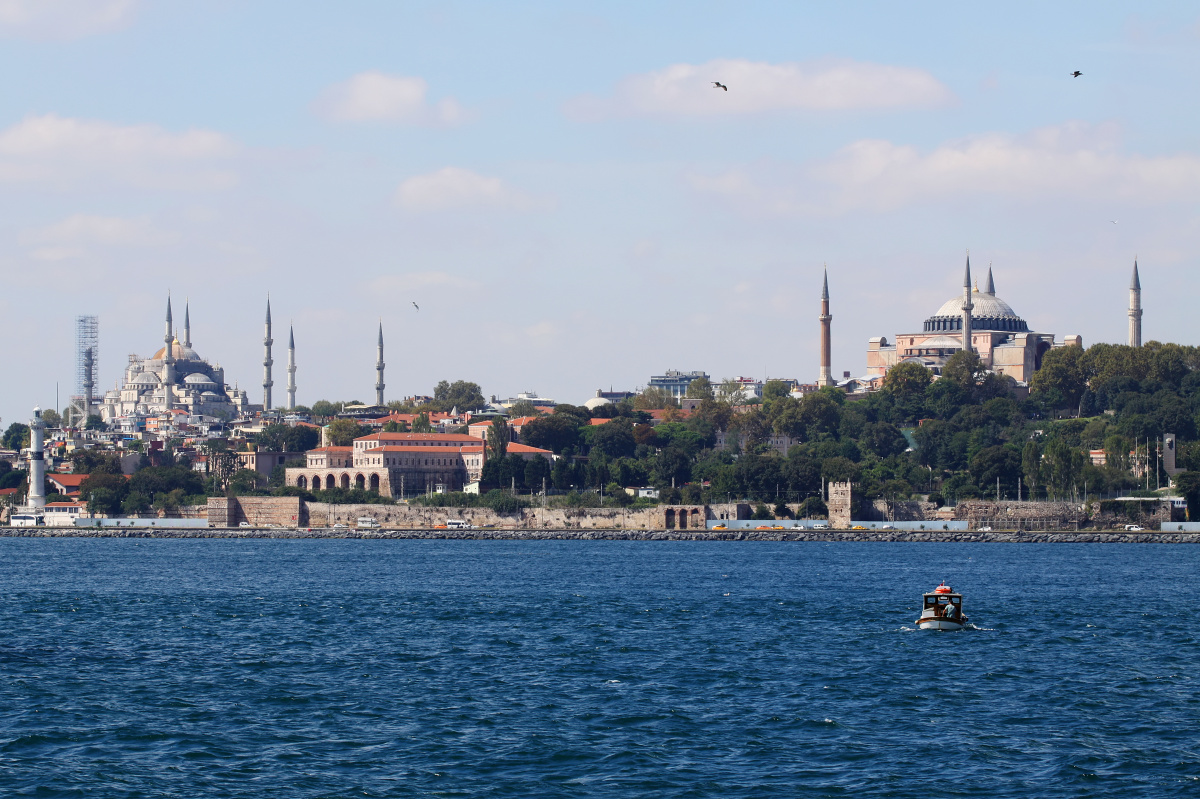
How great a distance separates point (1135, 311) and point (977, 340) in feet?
41.8

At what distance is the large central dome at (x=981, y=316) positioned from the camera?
13627 centimetres

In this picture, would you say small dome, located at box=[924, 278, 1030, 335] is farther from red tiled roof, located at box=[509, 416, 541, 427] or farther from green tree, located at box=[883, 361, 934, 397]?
red tiled roof, located at box=[509, 416, 541, 427]

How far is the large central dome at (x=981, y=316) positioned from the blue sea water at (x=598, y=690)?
297ft

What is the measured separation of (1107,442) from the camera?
9206cm

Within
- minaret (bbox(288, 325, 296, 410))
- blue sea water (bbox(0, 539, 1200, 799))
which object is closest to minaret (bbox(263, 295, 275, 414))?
minaret (bbox(288, 325, 296, 410))

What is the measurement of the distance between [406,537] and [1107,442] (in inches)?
1544

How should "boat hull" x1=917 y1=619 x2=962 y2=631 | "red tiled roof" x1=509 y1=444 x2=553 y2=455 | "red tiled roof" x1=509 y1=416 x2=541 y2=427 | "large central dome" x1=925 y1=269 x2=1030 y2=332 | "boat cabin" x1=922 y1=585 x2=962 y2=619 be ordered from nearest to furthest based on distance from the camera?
1. "boat hull" x1=917 y1=619 x2=962 y2=631
2. "boat cabin" x1=922 y1=585 x2=962 y2=619
3. "red tiled roof" x1=509 y1=444 x2=553 y2=455
4. "red tiled roof" x1=509 y1=416 x2=541 y2=427
5. "large central dome" x1=925 y1=269 x2=1030 y2=332

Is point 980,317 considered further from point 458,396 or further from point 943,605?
point 943,605

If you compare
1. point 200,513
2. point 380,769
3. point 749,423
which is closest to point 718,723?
point 380,769

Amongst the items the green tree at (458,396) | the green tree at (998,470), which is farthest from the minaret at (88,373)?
the green tree at (998,470)

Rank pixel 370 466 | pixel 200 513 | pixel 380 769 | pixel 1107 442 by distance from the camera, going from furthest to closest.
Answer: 1. pixel 370 466
2. pixel 200 513
3. pixel 1107 442
4. pixel 380 769

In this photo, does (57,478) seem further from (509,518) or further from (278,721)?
(278,721)

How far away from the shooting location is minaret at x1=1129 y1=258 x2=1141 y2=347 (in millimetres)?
127562

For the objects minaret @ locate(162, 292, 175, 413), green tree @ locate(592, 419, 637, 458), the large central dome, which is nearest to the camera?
green tree @ locate(592, 419, 637, 458)
